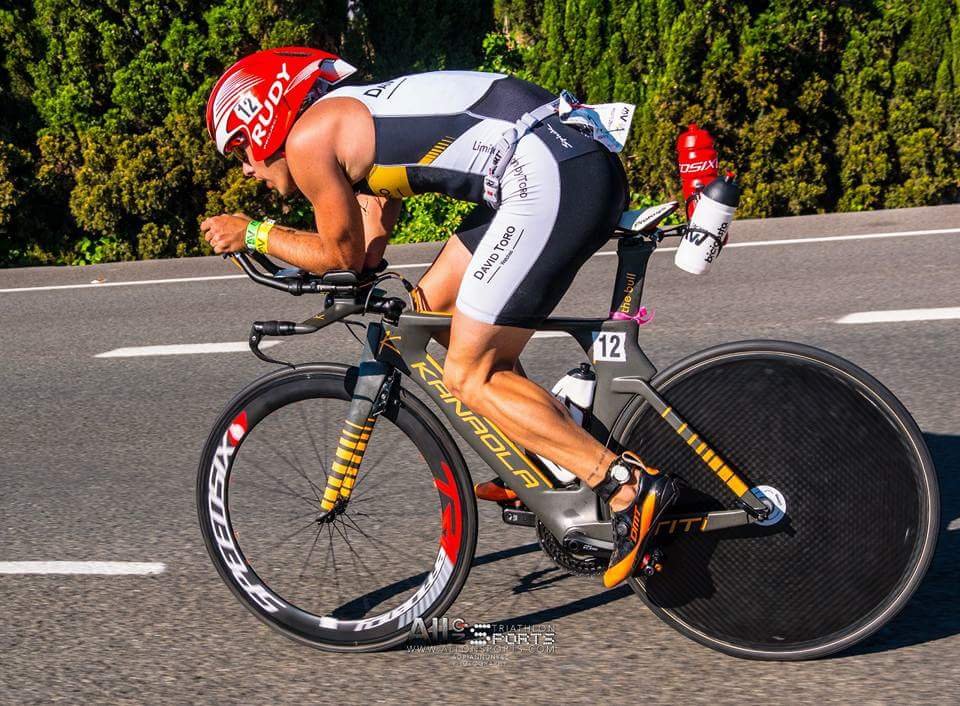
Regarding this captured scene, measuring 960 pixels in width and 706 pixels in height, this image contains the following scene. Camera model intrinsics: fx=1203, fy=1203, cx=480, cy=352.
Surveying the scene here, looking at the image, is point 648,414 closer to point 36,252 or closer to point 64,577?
point 64,577

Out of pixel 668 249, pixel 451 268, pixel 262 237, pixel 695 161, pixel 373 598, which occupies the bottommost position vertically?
pixel 668 249

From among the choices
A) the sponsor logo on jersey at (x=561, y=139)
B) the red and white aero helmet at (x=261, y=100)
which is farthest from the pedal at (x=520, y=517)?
the red and white aero helmet at (x=261, y=100)

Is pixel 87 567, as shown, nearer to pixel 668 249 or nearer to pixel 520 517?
pixel 520 517

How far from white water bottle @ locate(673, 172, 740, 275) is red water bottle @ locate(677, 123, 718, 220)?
6 centimetres

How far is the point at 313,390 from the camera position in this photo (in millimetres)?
3441

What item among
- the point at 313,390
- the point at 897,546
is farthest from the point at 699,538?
the point at 313,390

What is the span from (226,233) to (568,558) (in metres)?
1.31

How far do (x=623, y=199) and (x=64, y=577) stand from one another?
2.40 metres

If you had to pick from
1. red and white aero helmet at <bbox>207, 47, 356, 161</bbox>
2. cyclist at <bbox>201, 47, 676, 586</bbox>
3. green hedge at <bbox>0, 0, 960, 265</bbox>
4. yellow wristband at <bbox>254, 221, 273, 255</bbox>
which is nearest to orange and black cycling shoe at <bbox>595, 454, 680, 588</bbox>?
cyclist at <bbox>201, 47, 676, 586</bbox>

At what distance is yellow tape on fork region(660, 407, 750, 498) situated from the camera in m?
3.23

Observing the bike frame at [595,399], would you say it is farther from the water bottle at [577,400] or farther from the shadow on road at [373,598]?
the shadow on road at [373,598]

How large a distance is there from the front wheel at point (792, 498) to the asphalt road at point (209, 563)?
0.46 ft

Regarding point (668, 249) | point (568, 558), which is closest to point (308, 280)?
point (568, 558)

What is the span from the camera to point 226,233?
10.7ft
